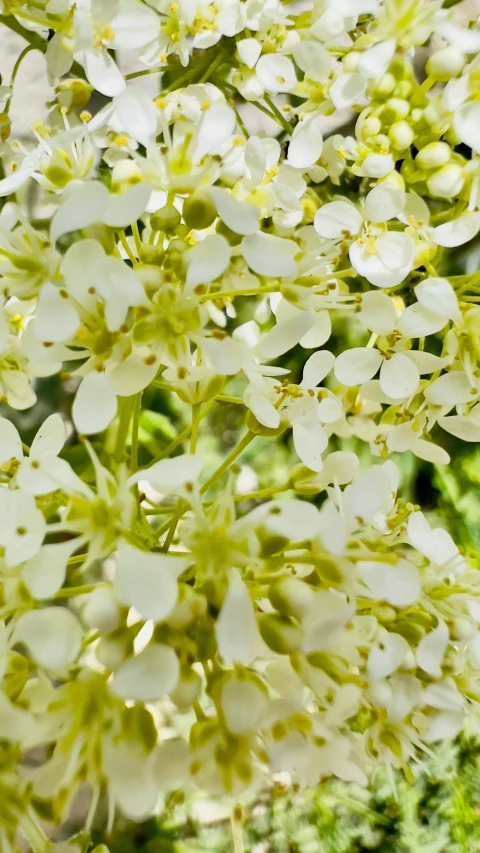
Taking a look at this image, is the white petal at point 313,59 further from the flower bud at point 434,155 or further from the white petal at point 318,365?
the white petal at point 318,365

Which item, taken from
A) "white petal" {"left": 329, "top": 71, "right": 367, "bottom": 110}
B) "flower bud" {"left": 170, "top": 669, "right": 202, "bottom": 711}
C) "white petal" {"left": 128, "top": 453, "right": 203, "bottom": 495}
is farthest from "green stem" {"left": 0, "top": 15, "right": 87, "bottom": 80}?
"flower bud" {"left": 170, "top": 669, "right": 202, "bottom": 711}

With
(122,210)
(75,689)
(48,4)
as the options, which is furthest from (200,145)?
(75,689)

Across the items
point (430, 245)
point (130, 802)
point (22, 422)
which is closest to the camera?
point (130, 802)

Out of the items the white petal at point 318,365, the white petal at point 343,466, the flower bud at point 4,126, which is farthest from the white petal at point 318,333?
→ the flower bud at point 4,126

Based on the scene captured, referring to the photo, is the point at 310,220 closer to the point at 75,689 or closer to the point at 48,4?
the point at 48,4

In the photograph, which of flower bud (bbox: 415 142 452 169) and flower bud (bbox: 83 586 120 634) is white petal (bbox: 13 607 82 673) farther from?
flower bud (bbox: 415 142 452 169)
